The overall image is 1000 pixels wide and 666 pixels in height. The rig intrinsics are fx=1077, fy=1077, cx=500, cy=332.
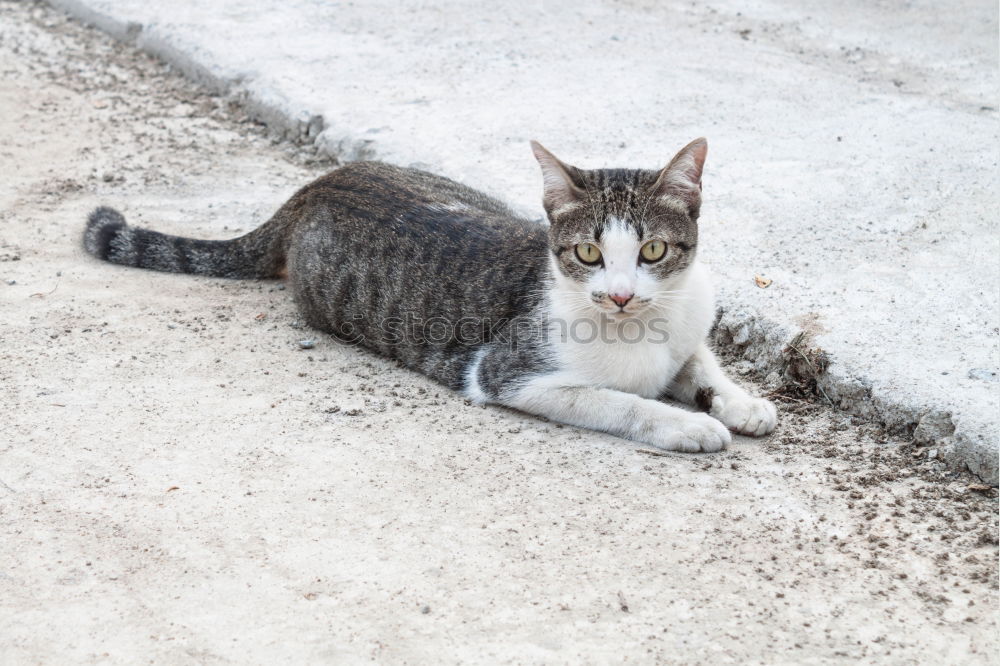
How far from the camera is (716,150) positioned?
6254 millimetres

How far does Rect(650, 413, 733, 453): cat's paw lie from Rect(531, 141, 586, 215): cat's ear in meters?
0.94

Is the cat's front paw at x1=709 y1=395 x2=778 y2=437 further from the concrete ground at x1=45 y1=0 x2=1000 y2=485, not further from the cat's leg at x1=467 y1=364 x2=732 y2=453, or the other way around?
the concrete ground at x1=45 y1=0 x2=1000 y2=485

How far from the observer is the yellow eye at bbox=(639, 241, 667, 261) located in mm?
4027

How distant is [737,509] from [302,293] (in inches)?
96.2

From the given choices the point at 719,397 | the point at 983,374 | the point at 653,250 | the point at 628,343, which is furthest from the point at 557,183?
the point at 983,374

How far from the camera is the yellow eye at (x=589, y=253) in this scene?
13.3ft

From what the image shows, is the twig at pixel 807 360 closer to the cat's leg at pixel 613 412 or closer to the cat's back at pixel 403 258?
the cat's leg at pixel 613 412

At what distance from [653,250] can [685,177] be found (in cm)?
32

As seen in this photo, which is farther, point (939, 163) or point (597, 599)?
point (939, 163)

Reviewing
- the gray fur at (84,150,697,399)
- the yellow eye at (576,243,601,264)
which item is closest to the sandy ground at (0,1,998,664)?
the gray fur at (84,150,697,399)

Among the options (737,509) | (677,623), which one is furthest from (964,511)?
(677,623)

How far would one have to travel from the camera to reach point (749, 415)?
13.5 feet

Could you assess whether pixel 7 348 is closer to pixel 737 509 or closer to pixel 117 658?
pixel 117 658

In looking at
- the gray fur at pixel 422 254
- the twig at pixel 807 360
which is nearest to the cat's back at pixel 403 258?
the gray fur at pixel 422 254
